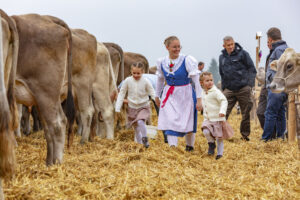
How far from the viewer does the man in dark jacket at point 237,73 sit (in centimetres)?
857

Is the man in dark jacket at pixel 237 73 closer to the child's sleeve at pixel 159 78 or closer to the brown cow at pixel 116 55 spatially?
the child's sleeve at pixel 159 78

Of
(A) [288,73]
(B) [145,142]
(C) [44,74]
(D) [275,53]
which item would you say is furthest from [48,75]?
(D) [275,53]

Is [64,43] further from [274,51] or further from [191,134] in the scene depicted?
[274,51]

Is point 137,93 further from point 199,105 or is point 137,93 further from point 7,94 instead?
point 7,94

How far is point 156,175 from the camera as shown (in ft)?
14.5

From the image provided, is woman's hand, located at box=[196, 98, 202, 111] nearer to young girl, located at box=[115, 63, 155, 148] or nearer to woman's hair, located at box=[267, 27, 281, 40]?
young girl, located at box=[115, 63, 155, 148]

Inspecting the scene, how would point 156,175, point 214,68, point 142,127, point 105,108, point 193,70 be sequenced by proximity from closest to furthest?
point 156,175 < point 193,70 < point 142,127 < point 105,108 < point 214,68

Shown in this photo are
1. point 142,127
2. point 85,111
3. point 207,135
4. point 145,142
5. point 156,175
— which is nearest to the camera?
point 156,175

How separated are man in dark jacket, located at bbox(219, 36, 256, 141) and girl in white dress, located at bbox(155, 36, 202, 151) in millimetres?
2311

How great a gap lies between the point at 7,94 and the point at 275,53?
5351 mm

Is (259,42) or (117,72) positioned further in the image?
(259,42)

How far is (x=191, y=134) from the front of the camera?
670cm

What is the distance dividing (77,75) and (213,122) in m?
2.39

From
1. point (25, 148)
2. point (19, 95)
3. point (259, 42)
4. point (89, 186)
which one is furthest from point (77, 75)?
point (259, 42)
